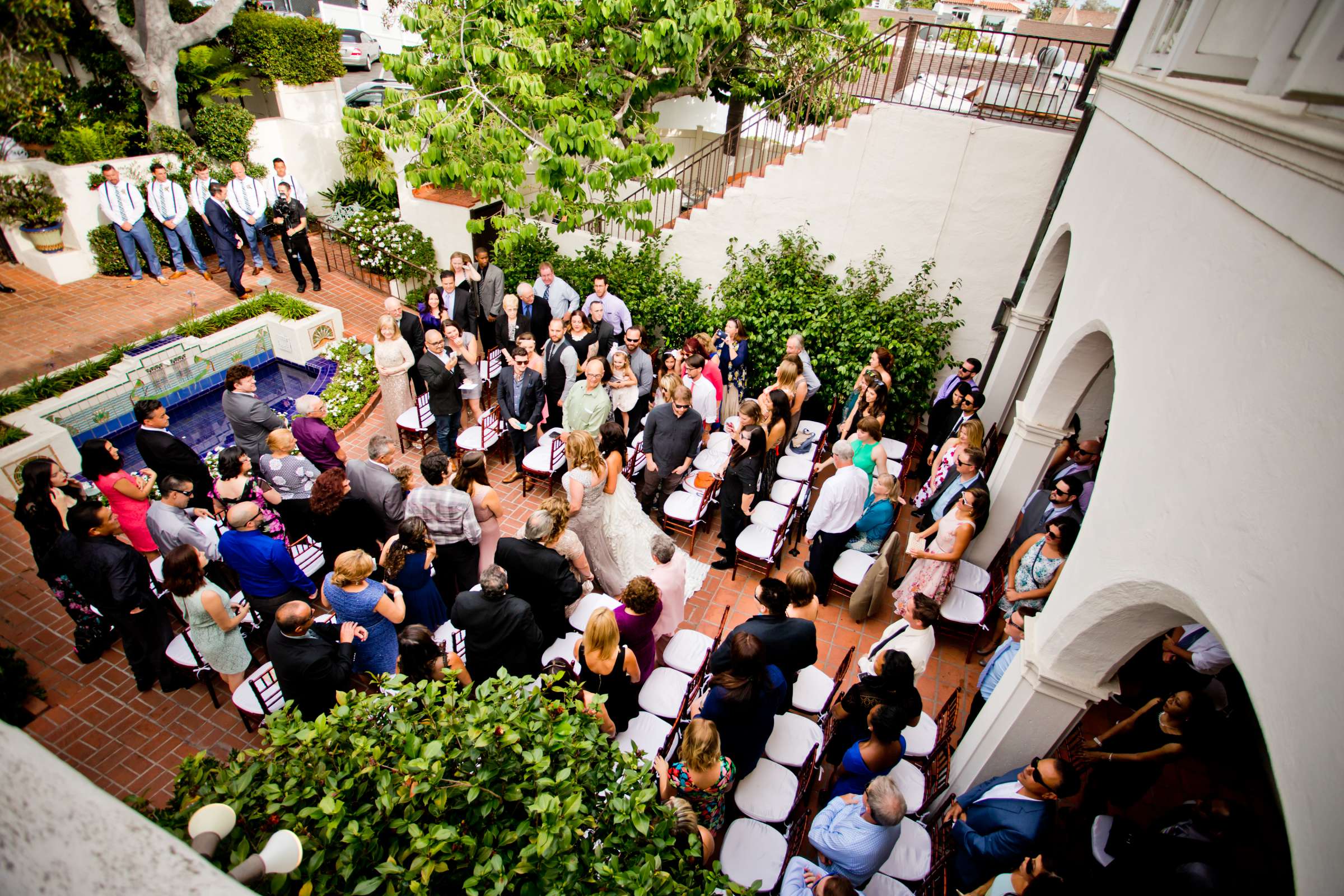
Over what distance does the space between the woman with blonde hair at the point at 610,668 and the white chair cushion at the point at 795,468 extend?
3443 millimetres

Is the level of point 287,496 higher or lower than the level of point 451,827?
lower

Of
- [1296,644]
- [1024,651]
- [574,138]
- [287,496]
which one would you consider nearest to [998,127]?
[574,138]

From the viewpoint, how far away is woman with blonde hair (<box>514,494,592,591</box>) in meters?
4.92

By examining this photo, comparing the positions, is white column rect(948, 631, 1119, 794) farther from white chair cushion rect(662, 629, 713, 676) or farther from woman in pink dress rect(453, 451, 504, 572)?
woman in pink dress rect(453, 451, 504, 572)

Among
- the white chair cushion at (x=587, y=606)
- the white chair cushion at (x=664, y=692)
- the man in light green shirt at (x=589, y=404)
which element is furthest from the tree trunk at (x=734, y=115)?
the white chair cushion at (x=664, y=692)

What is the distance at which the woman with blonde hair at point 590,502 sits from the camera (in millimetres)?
5652

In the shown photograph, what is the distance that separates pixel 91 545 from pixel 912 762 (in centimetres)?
607

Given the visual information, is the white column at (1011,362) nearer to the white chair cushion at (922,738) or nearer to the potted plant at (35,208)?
the white chair cushion at (922,738)

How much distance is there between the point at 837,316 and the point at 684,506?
12.3 feet

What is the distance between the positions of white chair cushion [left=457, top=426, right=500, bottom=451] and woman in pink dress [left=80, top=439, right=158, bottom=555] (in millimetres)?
2891

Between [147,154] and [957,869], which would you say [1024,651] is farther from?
[147,154]

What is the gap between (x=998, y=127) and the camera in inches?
321

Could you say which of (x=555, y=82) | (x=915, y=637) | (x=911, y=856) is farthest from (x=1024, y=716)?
(x=555, y=82)

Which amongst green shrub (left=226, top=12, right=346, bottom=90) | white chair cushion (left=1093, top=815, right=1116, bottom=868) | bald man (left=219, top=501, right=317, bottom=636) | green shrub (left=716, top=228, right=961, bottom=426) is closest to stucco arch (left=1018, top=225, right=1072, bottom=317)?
green shrub (left=716, top=228, right=961, bottom=426)
